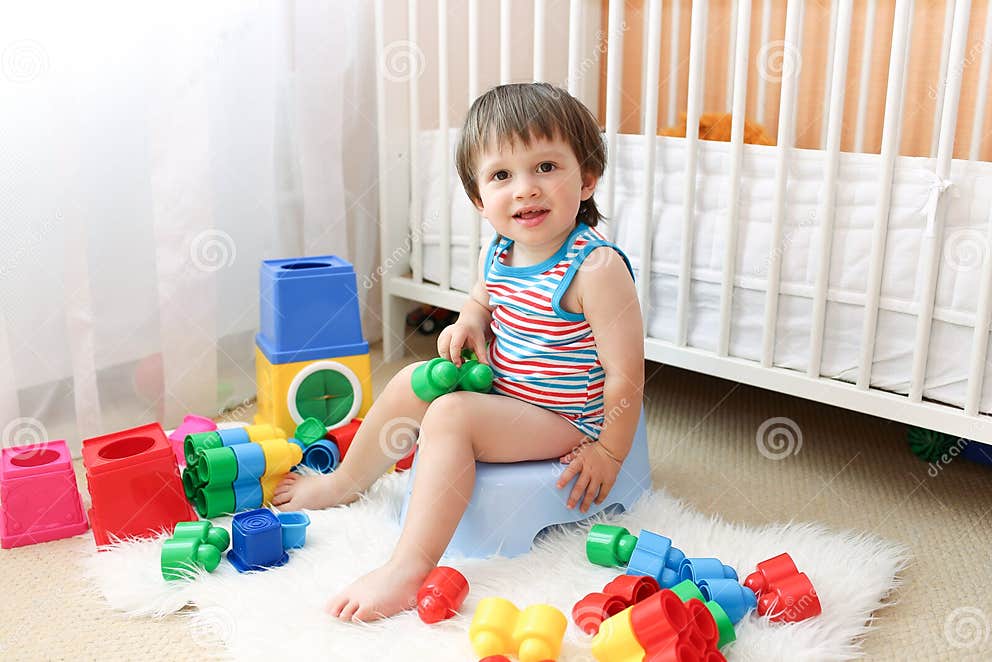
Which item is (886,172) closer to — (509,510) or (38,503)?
(509,510)

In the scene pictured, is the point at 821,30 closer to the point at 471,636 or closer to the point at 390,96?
the point at 390,96

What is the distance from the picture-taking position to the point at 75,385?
138 centimetres

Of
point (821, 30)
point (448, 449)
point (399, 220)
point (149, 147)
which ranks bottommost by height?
point (448, 449)

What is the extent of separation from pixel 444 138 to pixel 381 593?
35.8 inches

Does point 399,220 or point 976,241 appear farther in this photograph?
point 399,220

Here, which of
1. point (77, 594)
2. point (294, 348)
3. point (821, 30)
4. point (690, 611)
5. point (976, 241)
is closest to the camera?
point (690, 611)

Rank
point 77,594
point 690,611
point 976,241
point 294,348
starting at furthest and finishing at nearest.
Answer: point 294,348 → point 976,241 → point 77,594 → point 690,611

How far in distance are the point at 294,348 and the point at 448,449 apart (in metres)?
0.43

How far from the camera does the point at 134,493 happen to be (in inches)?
43.1

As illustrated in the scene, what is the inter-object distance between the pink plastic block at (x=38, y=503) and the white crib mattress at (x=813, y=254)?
833mm

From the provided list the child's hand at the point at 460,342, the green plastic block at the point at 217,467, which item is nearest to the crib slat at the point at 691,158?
the child's hand at the point at 460,342

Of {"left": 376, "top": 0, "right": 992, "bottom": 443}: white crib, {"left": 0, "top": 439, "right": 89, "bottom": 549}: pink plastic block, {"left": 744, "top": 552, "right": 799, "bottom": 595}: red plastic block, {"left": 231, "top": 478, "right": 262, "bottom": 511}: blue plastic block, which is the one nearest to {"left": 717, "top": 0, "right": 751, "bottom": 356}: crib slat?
{"left": 376, "top": 0, "right": 992, "bottom": 443}: white crib

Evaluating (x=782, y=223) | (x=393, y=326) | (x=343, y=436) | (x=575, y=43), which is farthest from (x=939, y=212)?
(x=393, y=326)

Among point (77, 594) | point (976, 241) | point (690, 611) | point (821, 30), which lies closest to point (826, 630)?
point (690, 611)
